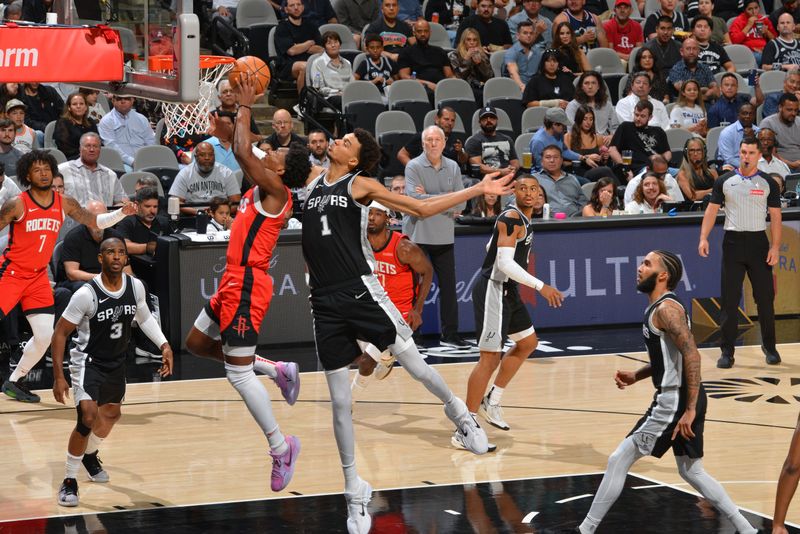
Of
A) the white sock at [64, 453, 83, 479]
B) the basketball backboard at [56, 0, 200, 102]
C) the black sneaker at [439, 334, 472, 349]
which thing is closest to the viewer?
the white sock at [64, 453, 83, 479]

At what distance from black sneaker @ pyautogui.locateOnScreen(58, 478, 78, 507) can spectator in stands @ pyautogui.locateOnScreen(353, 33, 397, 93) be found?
9705 millimetres

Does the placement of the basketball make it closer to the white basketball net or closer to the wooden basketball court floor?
the white basketball net

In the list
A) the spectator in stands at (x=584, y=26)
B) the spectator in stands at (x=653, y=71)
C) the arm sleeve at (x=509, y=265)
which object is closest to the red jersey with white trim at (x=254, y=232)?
the arm sleeve at (x=509, y=265)

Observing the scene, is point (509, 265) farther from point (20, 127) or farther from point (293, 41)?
point (293, 41)

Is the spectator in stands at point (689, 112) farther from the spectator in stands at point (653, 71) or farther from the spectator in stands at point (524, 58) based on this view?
the spectator in stands at point (524, 58)

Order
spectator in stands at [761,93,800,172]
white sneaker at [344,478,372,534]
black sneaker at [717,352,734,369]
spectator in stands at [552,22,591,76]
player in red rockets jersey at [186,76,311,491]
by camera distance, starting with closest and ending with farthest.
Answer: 1. white sneaker at [344,478,372,534]
2. player in red rockets jersey at [186,76,311,491]
3. black sneaker at [717,352,734,369]
4. spectator in stands at [761,93,800,172]
5. spectator in stands at [552,22,591,76]

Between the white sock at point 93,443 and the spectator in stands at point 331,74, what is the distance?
8.54 m

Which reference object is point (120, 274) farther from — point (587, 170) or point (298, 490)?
point (587, 170)

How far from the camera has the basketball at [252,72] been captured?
7.12 metres

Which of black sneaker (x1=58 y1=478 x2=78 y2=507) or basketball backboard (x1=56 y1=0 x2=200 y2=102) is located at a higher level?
basketball backboard (x1=56 y1=0 x2=200 y2=102)

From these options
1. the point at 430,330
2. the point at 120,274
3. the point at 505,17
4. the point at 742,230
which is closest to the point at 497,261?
the point at 120,274

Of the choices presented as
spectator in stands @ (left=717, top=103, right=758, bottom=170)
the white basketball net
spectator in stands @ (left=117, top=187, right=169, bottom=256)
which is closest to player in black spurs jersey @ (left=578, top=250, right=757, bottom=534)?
the white basketball net

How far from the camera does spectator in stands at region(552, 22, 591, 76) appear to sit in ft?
56.6

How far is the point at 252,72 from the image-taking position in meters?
7.43
